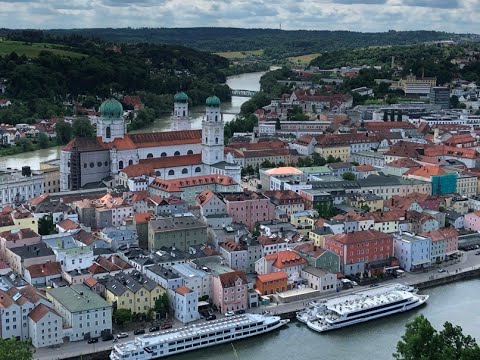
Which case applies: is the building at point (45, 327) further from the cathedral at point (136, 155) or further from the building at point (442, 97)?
the building at point (442, 97)

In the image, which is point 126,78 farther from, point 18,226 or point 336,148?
point 18,226

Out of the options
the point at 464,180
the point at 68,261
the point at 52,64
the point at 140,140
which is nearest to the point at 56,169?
the point at 140,140

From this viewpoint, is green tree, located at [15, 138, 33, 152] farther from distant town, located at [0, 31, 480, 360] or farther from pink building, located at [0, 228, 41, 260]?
pink building, located at [0, 228, 41, 260]

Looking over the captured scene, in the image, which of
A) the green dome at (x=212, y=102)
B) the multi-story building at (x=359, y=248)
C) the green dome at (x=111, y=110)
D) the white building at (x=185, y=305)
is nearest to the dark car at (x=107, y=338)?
the white building at (x=185, y=305)

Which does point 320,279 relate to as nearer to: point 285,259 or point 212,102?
point 285,259

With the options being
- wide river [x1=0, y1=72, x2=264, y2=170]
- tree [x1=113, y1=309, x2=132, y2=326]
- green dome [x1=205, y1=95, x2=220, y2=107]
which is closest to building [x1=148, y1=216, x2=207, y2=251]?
tree [x1=113, y1=309, x2=132, y2=326]
